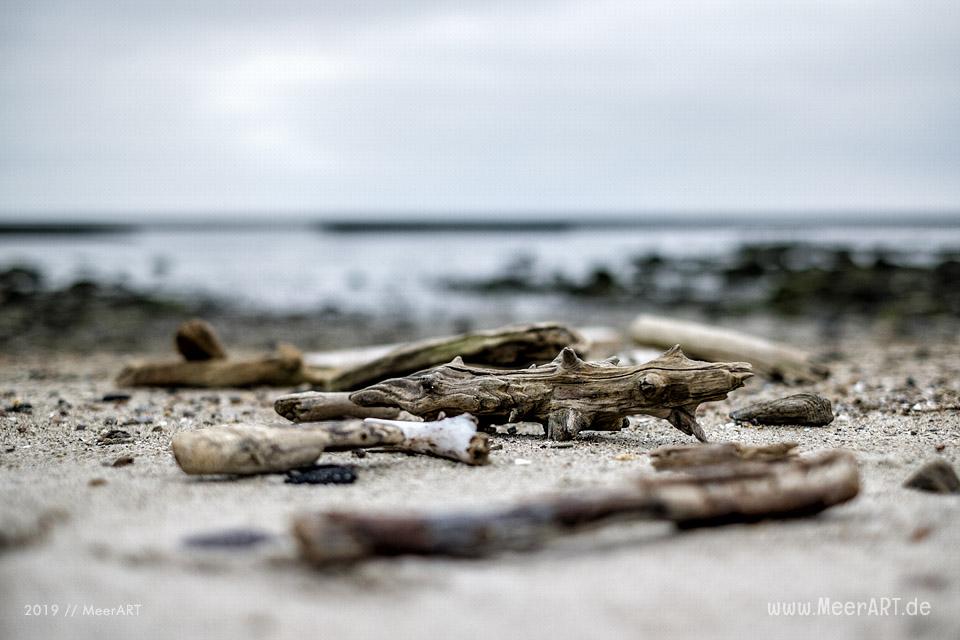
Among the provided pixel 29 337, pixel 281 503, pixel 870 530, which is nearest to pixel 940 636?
pixel 870 530

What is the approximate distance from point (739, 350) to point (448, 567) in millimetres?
6105

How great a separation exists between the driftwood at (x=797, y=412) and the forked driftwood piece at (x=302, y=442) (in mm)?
2422

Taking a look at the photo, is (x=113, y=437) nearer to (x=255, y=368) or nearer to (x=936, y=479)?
(x=255, y=368)

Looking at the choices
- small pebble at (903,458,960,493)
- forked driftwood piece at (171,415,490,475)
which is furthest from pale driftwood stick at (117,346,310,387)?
small pebble at (903,458,960,493)

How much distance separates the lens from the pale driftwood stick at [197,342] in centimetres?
738

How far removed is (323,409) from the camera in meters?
4.48

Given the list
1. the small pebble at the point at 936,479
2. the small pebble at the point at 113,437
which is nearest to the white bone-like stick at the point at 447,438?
the small pebble at the point at 113,437

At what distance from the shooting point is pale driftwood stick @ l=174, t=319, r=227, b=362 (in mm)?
7375

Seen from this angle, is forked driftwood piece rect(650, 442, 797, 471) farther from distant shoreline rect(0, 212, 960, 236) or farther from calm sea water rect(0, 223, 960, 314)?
distant shoreline rect(0, 212, 960, 236)

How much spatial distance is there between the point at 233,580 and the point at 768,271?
2540 centimetres

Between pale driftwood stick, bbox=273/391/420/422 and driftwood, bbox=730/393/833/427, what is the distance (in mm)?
2709

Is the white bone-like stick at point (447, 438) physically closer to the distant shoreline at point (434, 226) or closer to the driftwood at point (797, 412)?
the driftwood at point (797, 412)

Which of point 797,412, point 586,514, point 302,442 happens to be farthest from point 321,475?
point 797,412

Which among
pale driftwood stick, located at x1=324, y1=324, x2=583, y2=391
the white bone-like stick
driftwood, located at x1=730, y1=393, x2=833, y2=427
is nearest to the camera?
the white bone-like stick
